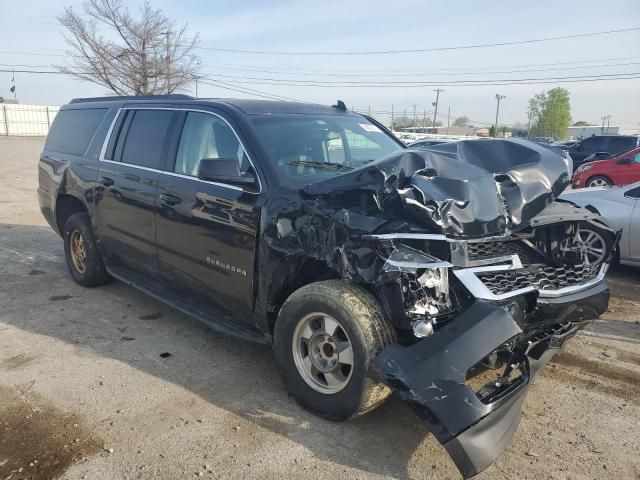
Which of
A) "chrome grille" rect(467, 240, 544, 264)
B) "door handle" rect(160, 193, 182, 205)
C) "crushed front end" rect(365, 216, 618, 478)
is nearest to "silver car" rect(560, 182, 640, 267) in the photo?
"chrome grille" rect(467, 240, 544, 264)

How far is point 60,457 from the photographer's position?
2908 mm

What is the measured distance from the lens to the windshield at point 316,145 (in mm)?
3750

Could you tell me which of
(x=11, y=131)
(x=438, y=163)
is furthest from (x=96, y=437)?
(x=11, y=131)

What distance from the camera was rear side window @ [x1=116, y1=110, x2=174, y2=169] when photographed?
178 inches

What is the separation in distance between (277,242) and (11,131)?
59100 millimetres

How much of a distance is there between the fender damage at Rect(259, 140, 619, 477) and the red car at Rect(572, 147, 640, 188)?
12100 millimetres

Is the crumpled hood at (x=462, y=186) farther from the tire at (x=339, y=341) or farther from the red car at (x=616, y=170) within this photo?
the red car at (x=616, y=170)

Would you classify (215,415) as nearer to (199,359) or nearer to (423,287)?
(199,359)

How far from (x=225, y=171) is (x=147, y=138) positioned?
5.06 ft

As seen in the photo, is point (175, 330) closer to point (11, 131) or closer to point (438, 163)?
point (438, 163)

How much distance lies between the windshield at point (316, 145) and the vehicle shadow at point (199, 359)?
1.49 metres

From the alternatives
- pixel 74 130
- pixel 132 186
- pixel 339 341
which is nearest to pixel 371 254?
pixel 339 341

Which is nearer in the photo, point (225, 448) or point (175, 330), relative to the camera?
point (225, 448)

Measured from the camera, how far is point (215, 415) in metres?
3.34
